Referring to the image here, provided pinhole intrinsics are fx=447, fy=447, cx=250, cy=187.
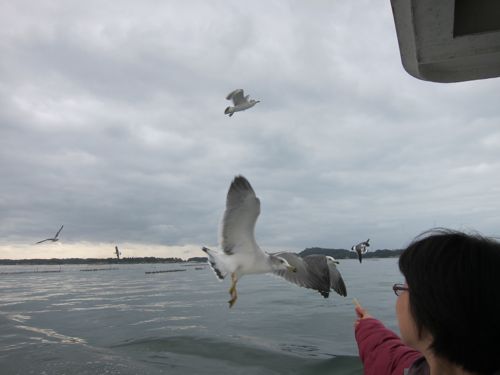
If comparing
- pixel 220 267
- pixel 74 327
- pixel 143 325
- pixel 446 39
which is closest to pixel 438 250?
pixel 446 39

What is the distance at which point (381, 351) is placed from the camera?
6.73 ft

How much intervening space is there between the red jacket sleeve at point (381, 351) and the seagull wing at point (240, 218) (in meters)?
3.69

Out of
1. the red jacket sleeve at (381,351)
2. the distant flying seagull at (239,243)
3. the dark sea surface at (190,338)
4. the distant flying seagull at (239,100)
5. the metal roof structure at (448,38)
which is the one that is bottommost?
the dark sea surface at (190,338)

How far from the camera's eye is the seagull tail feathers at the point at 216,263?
6.73 metres

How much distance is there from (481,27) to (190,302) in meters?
18.5

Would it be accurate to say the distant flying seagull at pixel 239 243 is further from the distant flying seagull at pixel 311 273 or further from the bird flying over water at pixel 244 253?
the distant flying seagull at pixel 311 273

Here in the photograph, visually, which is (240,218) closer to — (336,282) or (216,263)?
(216,263)

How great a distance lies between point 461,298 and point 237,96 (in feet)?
28.9

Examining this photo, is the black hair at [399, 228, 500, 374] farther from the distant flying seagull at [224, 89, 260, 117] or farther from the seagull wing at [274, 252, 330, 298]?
the distant flying seagull at [224, 89, 260, 117]

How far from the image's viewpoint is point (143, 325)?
1302cm

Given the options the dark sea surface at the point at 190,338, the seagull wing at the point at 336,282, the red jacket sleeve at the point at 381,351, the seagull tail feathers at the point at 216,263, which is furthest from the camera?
the seagull wing at the point at 336,282

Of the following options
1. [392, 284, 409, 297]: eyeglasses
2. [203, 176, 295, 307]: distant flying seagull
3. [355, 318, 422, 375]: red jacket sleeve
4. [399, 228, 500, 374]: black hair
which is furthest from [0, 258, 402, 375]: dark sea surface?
[399, 228, 500, 374]: black hair

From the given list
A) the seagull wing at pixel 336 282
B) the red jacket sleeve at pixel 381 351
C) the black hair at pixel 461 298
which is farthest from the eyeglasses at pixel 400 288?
the seagull wing at pixel 336 282

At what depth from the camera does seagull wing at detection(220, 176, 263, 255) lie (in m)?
5.91
